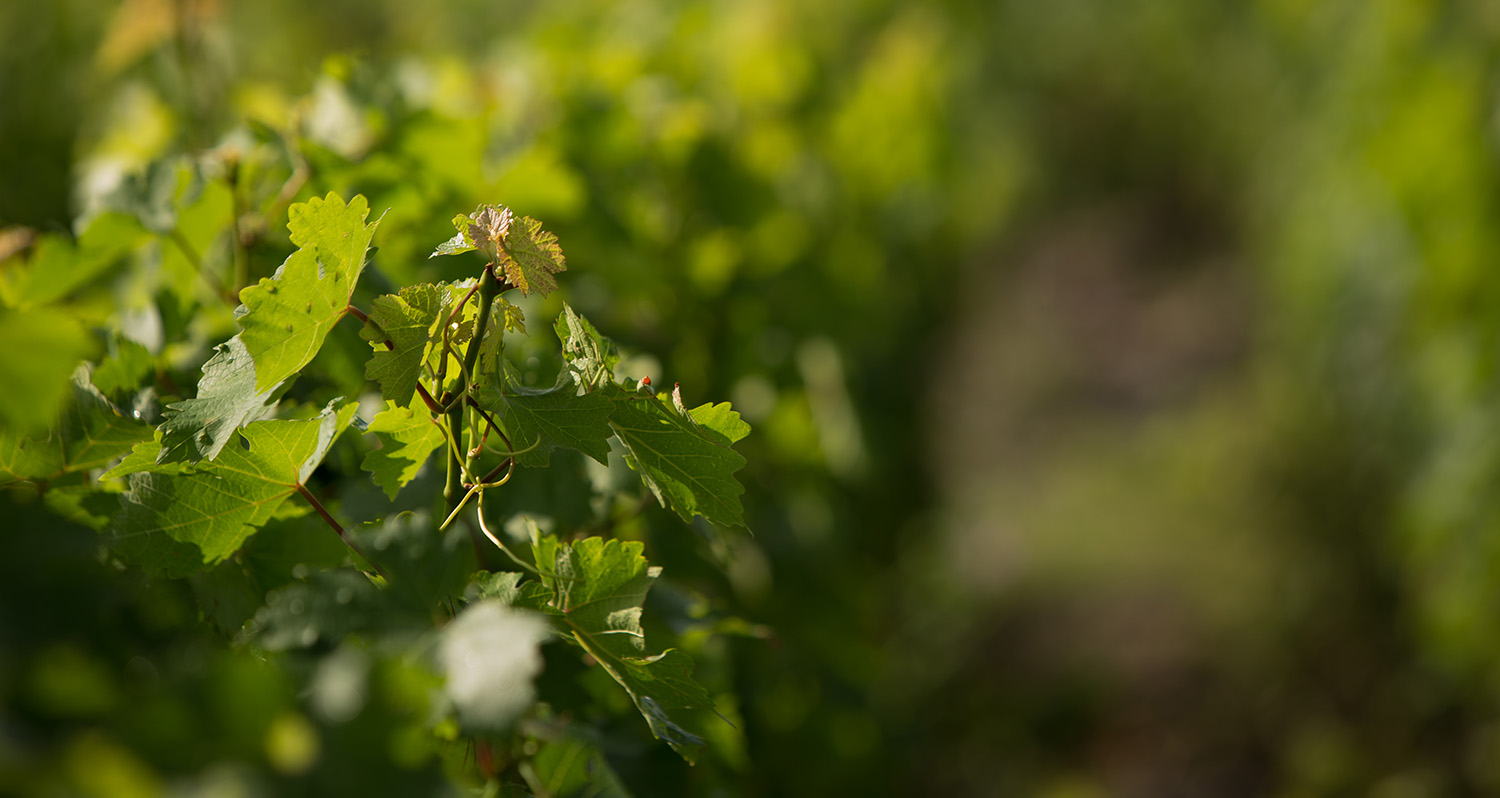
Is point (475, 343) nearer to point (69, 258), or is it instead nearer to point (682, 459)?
point (682, 459)

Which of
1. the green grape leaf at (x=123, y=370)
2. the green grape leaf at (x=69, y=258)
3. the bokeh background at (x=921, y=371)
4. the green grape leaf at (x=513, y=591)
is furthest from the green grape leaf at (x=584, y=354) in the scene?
the green grape leaf at (x=69, y=258)

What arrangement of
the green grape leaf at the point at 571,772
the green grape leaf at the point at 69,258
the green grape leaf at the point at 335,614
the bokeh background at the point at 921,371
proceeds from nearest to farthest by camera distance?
the green grape leaf at the point at 335,614 < the green grape leaf at the point at 571,772 < the green grape leaf at the point at 69,258 < the bokeh background at the point at 921,371

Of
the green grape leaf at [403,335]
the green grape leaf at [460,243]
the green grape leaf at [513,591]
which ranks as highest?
the green grape leaf at [460,243]

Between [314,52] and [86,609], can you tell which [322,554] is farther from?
[314,52]

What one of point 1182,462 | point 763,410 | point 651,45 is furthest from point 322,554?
point 1182,462

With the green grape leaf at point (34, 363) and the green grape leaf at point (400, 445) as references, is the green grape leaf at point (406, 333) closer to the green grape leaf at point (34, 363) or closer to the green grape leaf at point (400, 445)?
the green grape leaf at point (400, 445)

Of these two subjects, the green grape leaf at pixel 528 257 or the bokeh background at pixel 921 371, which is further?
the bokeh background at pixel 921 371
